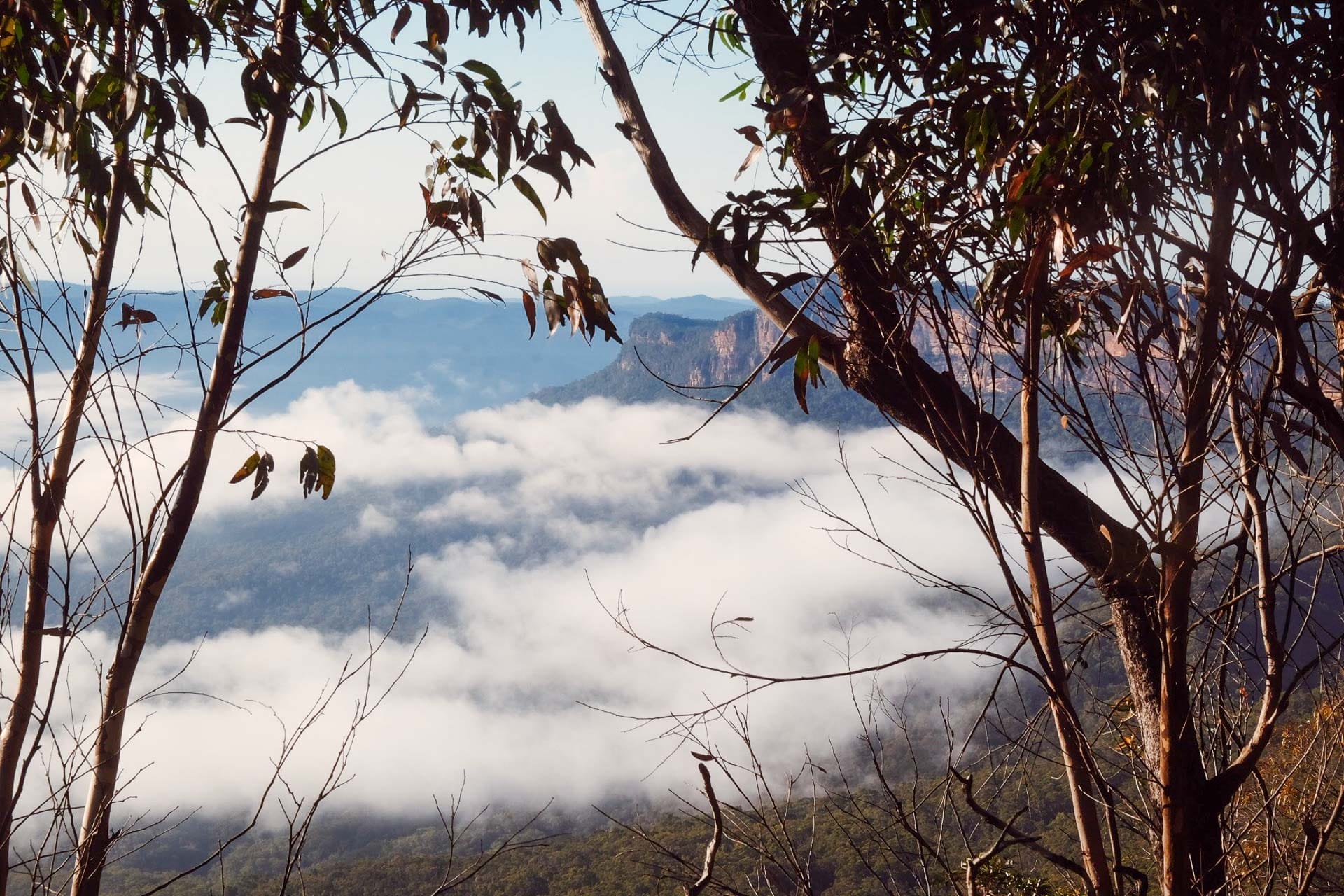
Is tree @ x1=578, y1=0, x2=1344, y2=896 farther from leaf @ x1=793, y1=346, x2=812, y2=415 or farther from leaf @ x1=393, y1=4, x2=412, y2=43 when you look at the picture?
leaf @ x1=393, y1=4, x2=412, y2=43

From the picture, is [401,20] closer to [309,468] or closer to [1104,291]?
[309,468]

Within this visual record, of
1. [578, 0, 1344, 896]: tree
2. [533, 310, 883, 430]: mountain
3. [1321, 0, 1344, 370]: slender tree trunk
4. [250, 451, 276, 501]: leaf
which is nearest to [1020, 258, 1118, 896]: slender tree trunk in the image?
[578, 0, 1344, 896]: tree

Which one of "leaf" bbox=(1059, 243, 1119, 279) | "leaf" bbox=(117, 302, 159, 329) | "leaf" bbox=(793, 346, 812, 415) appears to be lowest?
"leaf" bbox=(793, 346, 812, 415)

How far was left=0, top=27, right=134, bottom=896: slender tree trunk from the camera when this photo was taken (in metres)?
1.30

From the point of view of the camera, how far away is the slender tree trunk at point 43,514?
130 cm

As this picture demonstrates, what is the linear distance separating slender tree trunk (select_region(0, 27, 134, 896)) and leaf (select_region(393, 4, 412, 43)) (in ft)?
1.49

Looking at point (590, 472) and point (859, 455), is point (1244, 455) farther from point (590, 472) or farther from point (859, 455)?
point (590, 472)

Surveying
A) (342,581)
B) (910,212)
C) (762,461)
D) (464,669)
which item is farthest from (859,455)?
(910,212)

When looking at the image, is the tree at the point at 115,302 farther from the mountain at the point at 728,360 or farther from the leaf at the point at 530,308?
the mountain at the point at 728,360

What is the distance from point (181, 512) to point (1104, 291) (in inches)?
58.7

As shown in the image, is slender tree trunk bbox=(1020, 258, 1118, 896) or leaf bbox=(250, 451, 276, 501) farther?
leaf bbox=(250, 451, 276, 501)

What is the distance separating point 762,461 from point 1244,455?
129 meters

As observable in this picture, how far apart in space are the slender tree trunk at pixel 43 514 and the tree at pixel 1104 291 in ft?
3.04

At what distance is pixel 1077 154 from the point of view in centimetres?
151
